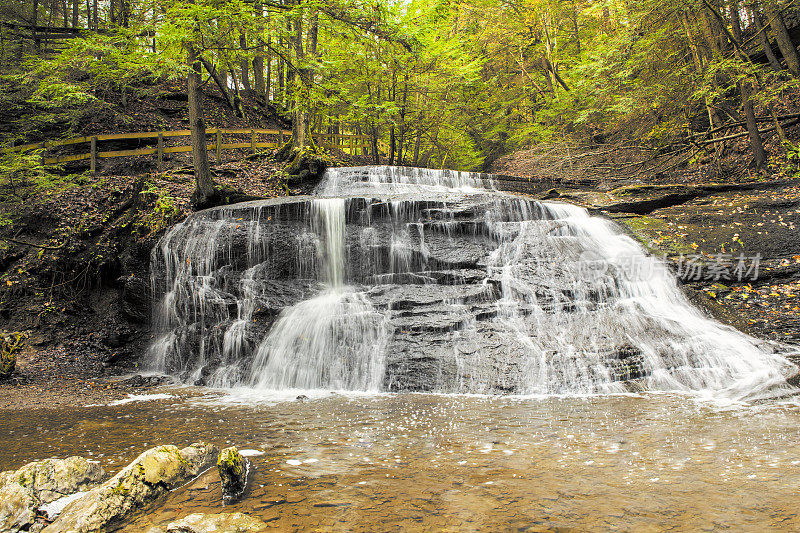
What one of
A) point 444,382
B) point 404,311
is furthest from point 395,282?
point 444,382

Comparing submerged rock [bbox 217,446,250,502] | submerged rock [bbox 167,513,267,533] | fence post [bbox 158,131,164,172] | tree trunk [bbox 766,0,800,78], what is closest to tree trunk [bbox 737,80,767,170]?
tree trunk [bbox 766,0,800,78]

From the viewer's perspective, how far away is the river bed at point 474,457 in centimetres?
217

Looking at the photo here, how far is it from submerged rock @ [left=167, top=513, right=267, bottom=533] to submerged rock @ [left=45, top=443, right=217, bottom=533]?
1.37 ft

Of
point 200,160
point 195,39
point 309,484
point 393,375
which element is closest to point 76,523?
point 309,484

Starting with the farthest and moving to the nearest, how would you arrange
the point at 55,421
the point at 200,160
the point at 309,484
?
1. the point at 200,160
2. the point at 55,421
3. the point at 309,484

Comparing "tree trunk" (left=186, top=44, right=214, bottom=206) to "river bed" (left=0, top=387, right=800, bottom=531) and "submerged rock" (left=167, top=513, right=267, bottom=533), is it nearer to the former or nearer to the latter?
"river bed" (left=0, top=387, right=800, bottom=531)

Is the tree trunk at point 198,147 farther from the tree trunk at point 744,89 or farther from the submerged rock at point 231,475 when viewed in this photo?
the tree trunk at point 744,89

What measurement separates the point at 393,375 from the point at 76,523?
406cm

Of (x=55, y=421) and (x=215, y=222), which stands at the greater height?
(x=215, y=222)

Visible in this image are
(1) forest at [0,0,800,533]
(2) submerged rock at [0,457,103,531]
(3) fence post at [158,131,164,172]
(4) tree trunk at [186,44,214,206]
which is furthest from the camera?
(3) fence post at [158,131,164,172]

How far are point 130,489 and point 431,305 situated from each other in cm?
501

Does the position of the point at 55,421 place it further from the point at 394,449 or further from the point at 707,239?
the point at 707,239

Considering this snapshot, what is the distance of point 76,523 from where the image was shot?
225 centimetres

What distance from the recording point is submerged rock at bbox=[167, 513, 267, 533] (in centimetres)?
210
